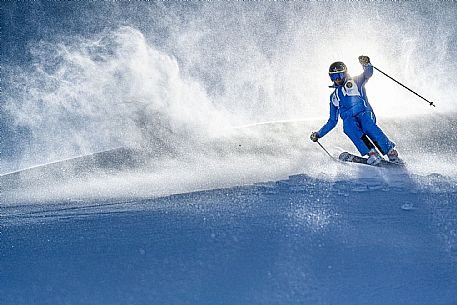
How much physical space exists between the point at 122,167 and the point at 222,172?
2.01 metres

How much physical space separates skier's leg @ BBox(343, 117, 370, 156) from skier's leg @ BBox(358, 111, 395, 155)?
0.23 feet

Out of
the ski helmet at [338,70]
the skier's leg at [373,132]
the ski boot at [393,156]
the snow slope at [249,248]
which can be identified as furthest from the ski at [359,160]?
the ski helmet at [338,70]

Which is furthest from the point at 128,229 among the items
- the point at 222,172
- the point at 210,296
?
the point at 222,172

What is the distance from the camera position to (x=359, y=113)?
677 cm

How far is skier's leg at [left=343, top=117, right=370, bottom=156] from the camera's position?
683 centimetres

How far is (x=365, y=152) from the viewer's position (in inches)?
273

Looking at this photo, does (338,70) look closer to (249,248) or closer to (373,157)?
(373,157)

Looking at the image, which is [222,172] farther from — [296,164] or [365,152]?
[365,152]

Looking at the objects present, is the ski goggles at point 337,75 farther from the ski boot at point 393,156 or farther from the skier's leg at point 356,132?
the ski boot at point 393,156

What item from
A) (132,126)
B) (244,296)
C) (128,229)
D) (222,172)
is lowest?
(244,296)

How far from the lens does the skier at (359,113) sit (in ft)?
21.7

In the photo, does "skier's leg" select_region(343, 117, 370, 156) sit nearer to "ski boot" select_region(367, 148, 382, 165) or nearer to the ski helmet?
"ski boot" select_region(367, 148, 382, 165)

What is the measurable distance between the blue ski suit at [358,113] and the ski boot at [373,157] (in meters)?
0.08

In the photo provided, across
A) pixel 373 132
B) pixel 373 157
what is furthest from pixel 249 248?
pixel 373 132
